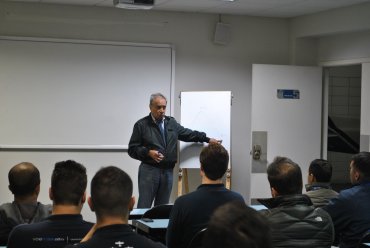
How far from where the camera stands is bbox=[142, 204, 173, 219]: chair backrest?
4152 millimetres

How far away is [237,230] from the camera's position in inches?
49.8

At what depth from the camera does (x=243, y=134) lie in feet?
25.1

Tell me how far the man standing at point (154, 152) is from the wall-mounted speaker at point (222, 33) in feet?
5.40

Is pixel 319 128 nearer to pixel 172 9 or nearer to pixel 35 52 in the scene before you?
pixel 172 9

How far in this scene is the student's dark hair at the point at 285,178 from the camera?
3182 millimetres

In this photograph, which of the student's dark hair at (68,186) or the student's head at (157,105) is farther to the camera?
the student's head at (157,105)

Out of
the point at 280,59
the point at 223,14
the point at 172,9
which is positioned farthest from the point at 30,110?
the point at 280,59

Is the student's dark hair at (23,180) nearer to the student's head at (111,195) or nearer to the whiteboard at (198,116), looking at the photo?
the student's head at (111,195)

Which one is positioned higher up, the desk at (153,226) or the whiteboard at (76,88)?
the whiteboard at (76,88)

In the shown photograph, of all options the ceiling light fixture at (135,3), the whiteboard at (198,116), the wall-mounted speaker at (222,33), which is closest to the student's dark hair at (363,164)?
the ceiling light fixture at (135,3)

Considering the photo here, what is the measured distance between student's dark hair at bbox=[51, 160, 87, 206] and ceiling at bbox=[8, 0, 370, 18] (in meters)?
4.08

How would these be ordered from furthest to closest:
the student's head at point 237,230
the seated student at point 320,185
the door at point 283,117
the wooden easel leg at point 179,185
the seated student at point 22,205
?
the door at point 283,117 → the wooden easel leg at point 179,185 → the seated student at point 320,185 → the seated student at point 22,205 → the student's head at point 237,230

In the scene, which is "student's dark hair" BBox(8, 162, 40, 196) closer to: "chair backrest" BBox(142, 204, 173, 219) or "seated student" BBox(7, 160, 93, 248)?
"seated student" BBox(7, 160, 93, 248)

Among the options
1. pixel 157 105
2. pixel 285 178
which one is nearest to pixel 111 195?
pixel 285 178
